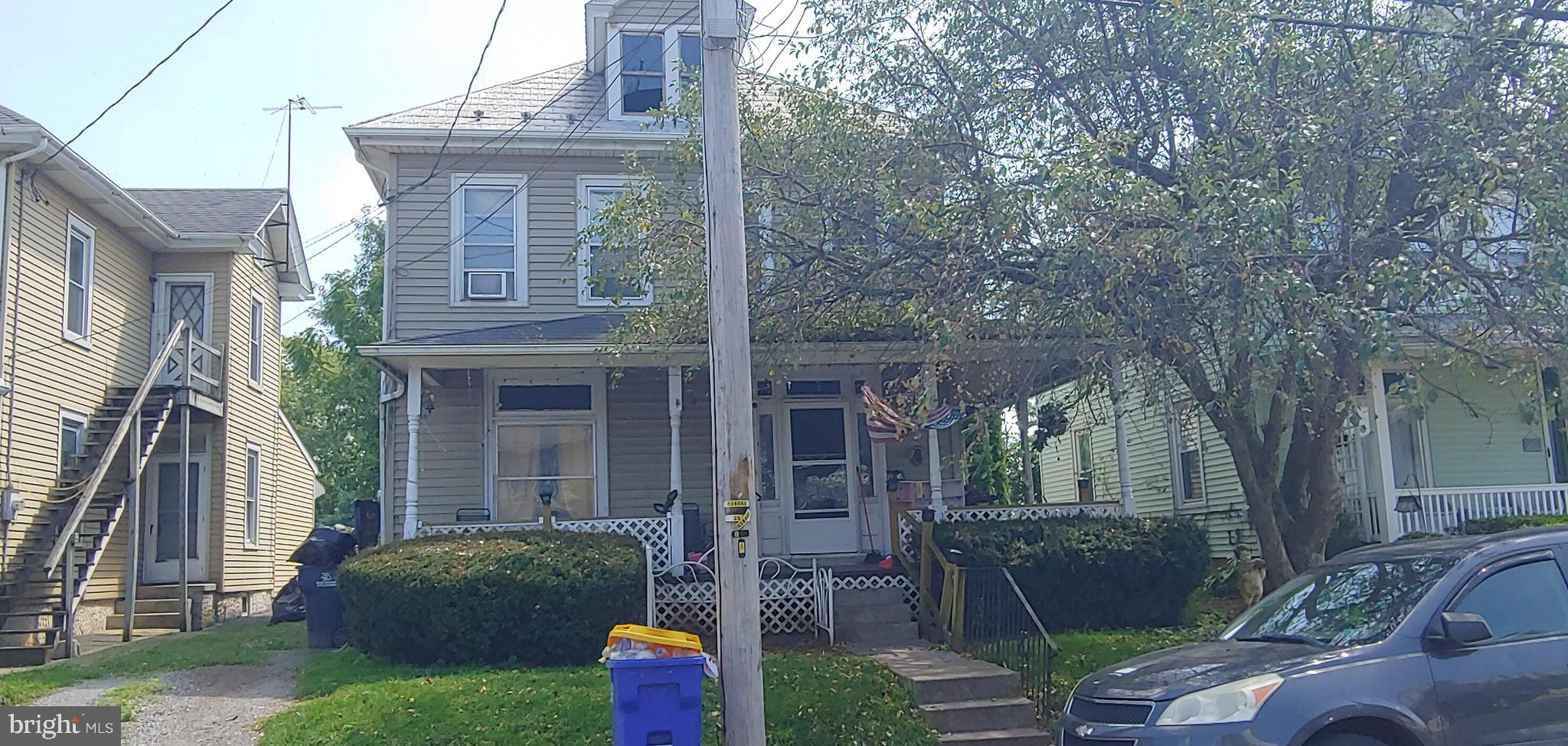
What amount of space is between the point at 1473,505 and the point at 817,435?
9.39 meters

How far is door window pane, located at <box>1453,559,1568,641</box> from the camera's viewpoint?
6.66m

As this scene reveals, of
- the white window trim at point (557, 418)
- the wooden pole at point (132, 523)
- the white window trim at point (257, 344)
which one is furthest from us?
the white window trim at point (257, 344)

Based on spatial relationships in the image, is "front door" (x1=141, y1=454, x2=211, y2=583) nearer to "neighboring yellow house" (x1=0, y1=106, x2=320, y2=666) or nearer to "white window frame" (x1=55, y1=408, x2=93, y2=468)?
"neighboring yellow house" (x1=0, y1=106, x2=320, y2=666)

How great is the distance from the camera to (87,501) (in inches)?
637

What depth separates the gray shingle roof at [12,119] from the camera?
51.3 feet

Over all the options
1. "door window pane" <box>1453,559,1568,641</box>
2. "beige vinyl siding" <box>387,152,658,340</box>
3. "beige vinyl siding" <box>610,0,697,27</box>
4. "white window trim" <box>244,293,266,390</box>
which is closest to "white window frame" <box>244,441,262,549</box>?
"white window trim" <box>244,293,266,390</box>

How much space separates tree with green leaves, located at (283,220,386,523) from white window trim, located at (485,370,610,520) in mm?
11200

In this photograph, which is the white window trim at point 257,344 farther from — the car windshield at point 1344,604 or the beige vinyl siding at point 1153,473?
the car windshield at point 1344,604

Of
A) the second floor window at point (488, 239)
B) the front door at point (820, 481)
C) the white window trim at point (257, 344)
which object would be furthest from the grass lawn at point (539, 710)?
the white window trim at point (257, 344)

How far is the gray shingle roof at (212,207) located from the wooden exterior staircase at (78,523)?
2.46 metres

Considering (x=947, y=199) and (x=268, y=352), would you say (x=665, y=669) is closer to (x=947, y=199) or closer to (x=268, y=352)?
(x=947, y=199)

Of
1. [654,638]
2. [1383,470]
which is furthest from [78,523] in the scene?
[1383,470]

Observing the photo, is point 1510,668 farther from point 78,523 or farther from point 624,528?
point 78,523

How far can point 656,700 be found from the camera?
25.5 ft
